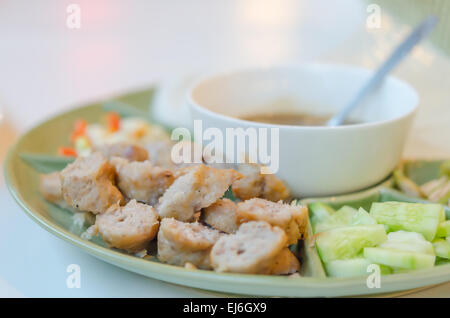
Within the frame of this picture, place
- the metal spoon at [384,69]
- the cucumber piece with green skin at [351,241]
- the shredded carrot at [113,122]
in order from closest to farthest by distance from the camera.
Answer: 1. the cucumber piece with green skin at [351,241]
2. the metal spoon at [384,69]
3. the shredded carrot at [113,122]

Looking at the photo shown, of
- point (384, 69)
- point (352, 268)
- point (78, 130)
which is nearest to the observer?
point (352, 268)

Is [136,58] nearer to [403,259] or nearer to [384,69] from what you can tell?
[384,69]

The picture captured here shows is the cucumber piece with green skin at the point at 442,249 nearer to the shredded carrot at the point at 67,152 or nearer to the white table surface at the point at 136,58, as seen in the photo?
the white table surface at the point at 136,58

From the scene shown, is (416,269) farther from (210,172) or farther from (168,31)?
(168,31)

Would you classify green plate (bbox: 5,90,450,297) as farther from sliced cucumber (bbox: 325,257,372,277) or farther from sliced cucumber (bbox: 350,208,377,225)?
sliced cucumber (bbox: 350,208,377,225)

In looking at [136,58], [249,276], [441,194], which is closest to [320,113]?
[441,194]

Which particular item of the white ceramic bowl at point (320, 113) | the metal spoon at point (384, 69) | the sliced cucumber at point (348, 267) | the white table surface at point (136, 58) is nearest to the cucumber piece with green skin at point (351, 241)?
the sliced cucumber at point (348, 267)

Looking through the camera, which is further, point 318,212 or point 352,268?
point 318,212
